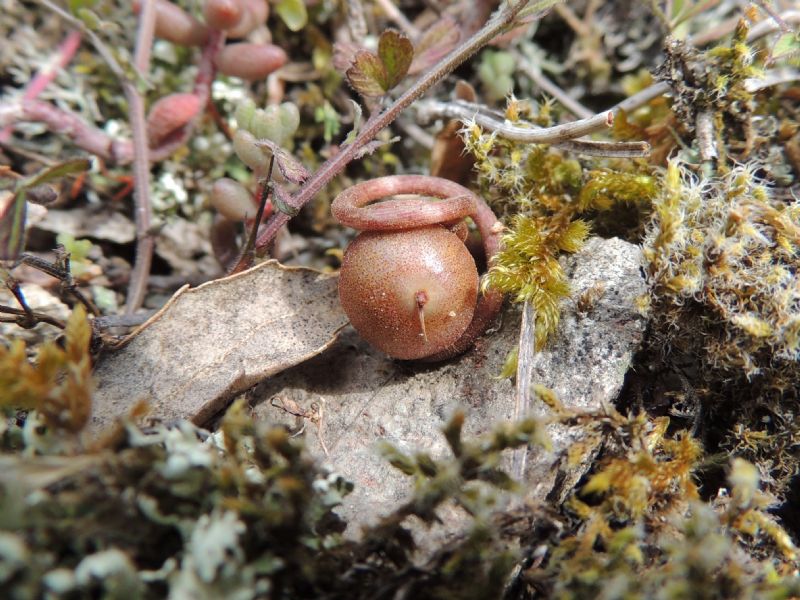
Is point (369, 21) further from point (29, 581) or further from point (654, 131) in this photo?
point (29, 581)

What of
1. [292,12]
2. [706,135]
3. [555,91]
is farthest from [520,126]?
[292,12]

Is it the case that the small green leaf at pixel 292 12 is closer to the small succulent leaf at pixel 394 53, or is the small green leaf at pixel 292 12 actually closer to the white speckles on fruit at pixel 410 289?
the small succulent leaf at pixel 394 53

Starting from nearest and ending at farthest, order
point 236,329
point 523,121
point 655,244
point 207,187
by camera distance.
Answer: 1. point 655,244
2. point 236,329
3. point 523,121
4. point 207,187

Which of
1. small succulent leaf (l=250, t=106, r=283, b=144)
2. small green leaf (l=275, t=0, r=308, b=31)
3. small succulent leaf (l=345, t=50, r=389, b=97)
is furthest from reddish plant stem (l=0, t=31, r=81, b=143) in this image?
small succulent leaf (l=345, t=50, r=389, b=97)

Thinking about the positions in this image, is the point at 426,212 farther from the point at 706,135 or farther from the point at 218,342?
the point at 706,135

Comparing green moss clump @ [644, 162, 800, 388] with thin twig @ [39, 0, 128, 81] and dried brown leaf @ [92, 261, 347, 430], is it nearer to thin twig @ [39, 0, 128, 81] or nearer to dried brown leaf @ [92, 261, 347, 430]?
dried brown leaf @ [92, 261, 347, 430]

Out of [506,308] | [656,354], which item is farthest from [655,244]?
[506,308]

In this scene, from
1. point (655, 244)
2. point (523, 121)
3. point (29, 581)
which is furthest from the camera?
point (523, 121)
